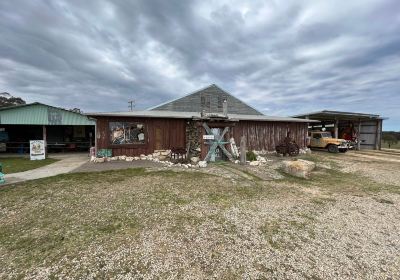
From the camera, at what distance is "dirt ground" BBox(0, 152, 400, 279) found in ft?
10.4

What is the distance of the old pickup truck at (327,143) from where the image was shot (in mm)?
19078

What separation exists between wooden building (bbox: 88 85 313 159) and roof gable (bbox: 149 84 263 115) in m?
→ 0.28

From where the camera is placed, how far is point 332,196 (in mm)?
6809

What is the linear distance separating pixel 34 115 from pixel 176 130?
11820mm

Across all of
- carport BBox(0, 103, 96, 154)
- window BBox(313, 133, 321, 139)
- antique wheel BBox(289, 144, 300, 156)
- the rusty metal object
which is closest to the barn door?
carport BBox(0, 103, 96, 154)

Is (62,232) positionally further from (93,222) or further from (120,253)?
(120,253)

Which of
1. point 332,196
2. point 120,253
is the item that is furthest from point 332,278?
point 332,196

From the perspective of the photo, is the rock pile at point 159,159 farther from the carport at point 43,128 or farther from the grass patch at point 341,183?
the carport at point 43,128

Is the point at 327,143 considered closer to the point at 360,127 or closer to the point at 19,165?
the point at 360,127

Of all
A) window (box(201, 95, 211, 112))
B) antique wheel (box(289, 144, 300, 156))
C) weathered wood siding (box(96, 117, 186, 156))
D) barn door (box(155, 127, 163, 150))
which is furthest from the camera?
window (box(201, 95, 211, 112))

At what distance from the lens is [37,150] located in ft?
47.5

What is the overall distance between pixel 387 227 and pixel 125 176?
9.05 metres

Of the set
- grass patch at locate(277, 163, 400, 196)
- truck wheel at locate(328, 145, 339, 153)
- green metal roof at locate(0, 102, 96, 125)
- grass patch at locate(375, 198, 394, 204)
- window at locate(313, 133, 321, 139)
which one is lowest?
grass patch at locate(375, 198, 394, 204)

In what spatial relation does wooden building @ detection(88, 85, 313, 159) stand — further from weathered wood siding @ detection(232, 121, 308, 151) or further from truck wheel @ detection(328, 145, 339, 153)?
truck wheel @ detection(328, 145, 339, 153)
